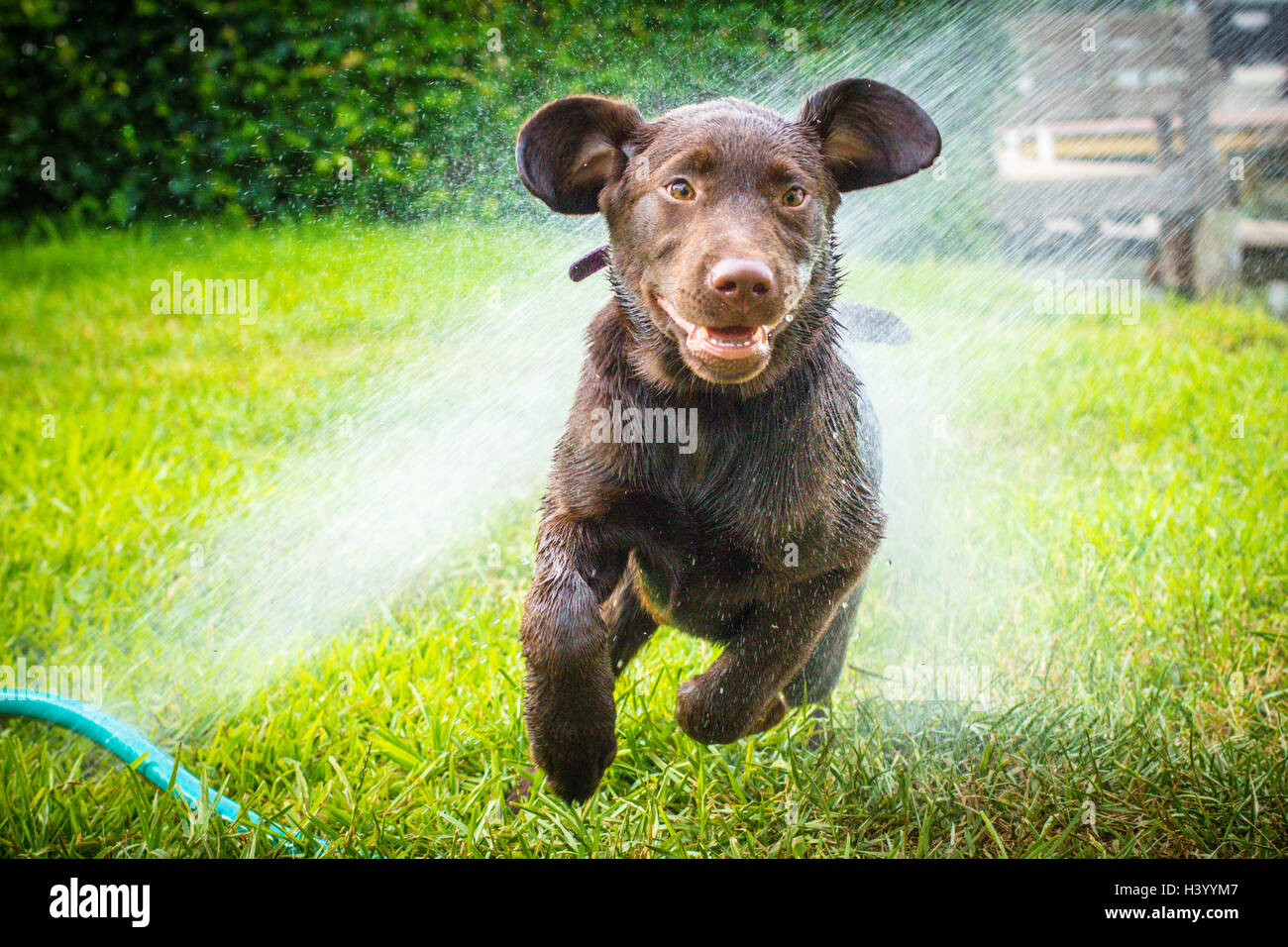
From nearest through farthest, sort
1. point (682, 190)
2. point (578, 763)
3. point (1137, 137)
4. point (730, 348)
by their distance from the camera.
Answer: point (730, 348) < point (682, 190) < point (578, 763) < point (1137, 137)

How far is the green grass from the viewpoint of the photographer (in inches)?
106

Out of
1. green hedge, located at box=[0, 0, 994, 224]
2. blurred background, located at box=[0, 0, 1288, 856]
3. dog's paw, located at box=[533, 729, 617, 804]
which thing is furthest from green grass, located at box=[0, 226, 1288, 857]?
green hedge, located at box=[0, 0, 994, 224]

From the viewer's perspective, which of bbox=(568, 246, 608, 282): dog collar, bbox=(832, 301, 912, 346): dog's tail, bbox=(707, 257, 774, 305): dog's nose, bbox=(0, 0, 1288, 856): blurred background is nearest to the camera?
bbox=(707, 257, 774, 305): dog's nose

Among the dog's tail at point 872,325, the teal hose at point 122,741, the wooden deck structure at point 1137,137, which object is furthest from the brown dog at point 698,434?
the wooden deck structure at point 1137,137

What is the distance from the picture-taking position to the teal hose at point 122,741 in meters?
2.71

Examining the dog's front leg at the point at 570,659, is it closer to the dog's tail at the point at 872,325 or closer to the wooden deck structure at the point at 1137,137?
the dog's tail at the point at 872,325

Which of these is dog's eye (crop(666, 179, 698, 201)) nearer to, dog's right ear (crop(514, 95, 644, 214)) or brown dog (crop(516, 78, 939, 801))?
brown dog (crop(516, 78, 939, 801))

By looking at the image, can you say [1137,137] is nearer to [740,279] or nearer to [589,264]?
[589,264]

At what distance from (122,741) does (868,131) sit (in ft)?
7.74

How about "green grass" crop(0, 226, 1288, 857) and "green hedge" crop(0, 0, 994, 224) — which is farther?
"green hedge" crop(0, 0, 994, 224)

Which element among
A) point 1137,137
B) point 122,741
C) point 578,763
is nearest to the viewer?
point 578,763

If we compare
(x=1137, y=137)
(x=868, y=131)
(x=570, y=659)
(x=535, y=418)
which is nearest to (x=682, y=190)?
(x=868, y=131)

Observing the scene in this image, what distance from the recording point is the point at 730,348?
2.20 m
